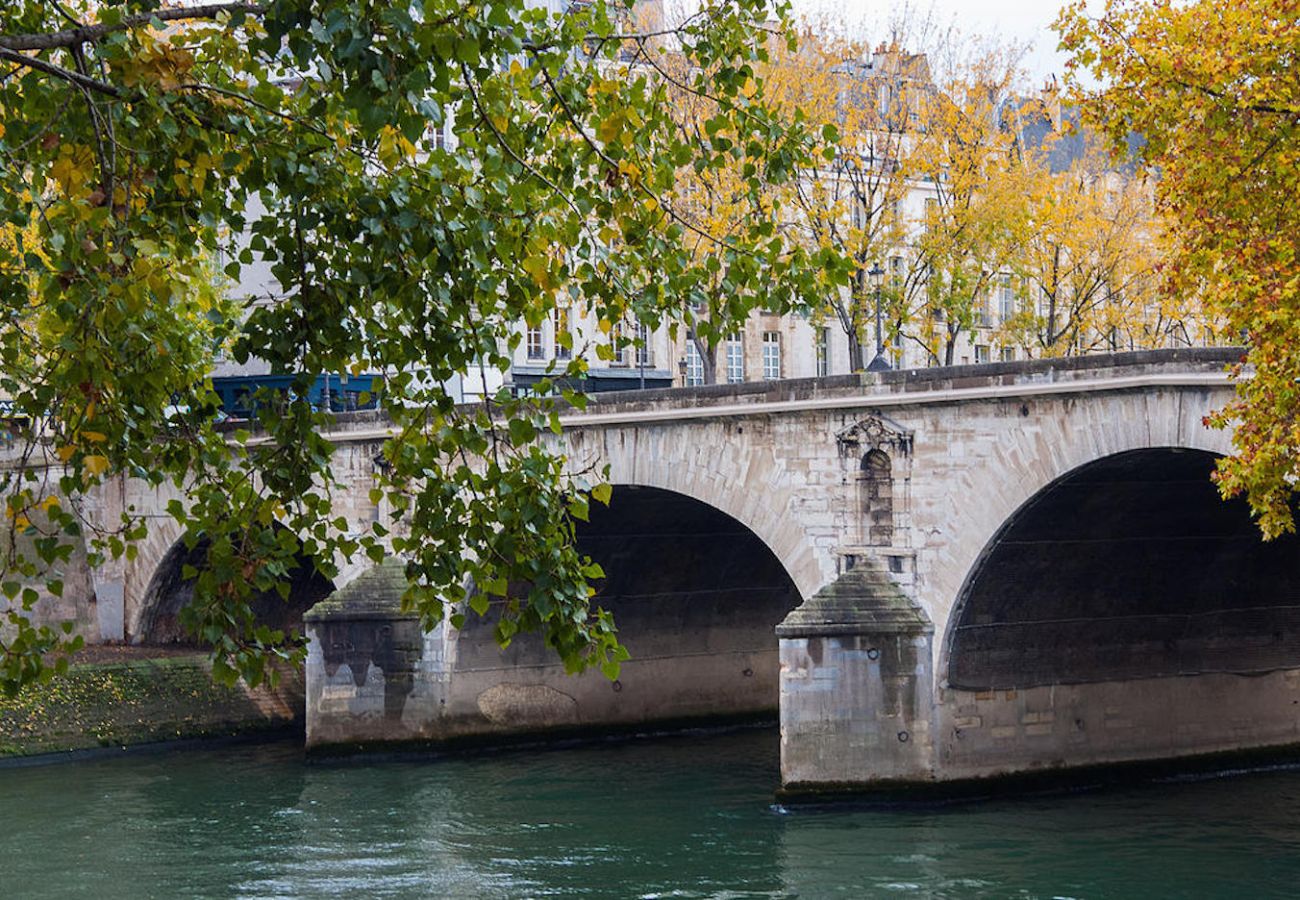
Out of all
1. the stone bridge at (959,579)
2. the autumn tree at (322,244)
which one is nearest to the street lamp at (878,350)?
the stone bridge at (959,579)

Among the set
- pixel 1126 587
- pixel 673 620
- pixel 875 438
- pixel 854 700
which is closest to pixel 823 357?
pixel 673 620

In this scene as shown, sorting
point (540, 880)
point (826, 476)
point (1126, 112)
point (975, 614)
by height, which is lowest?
point (540, 880)

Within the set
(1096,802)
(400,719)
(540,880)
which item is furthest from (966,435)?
(400,719)

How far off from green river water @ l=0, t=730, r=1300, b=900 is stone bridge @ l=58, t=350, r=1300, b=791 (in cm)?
95

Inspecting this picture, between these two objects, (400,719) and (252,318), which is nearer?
(252,318)

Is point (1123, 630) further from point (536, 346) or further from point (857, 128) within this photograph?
point (536, 346)

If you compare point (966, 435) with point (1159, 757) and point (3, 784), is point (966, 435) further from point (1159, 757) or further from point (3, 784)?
point (3, 784)

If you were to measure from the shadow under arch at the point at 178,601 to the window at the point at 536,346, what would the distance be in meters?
8.22

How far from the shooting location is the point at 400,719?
30.7m

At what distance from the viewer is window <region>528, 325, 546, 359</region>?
44594mm

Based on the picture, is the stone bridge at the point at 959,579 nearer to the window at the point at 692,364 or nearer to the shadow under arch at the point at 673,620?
the shadow under arch at the point at 673,620

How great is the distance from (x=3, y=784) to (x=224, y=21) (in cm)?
2108

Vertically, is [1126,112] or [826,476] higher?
[1126,112]

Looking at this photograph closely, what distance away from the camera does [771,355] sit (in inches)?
1945
